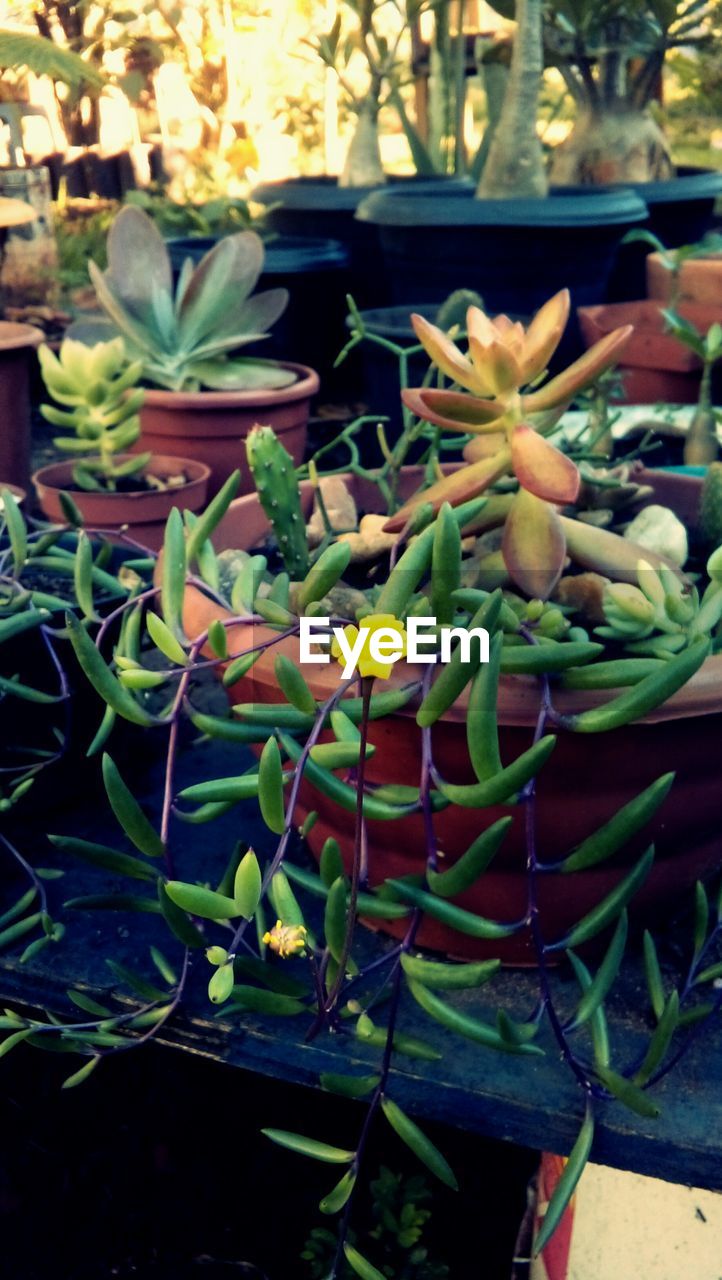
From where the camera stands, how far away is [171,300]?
141cm

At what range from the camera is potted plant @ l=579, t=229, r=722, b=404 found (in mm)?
1648

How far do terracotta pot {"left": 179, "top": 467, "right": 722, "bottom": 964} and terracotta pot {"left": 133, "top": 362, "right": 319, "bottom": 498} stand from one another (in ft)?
2.20

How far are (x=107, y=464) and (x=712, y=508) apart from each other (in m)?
0.60

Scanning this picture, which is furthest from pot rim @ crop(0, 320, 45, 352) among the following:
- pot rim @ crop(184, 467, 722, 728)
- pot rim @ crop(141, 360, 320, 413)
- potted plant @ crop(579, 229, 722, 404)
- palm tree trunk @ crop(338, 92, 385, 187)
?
palm tree trunk @ crop(338, 92, 385, 187)

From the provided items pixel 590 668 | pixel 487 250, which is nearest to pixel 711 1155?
pixel 590 668

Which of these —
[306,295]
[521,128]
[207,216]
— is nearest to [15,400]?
[306,295]

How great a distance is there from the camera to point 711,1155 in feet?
2.05

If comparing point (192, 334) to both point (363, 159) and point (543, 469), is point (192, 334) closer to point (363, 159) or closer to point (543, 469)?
point (543, 469)

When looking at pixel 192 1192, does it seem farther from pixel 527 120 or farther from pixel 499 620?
pixel 527 120

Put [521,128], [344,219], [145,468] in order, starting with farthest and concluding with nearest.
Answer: [344,219], [521,128], [145,468]

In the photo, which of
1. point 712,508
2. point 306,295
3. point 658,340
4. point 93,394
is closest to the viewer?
point 712,508

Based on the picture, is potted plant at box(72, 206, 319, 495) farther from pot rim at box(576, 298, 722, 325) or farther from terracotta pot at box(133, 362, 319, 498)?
pot rim at box(576, 298, 722, 325)

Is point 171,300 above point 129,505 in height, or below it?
above

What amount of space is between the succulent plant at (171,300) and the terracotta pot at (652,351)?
53 centimetres
